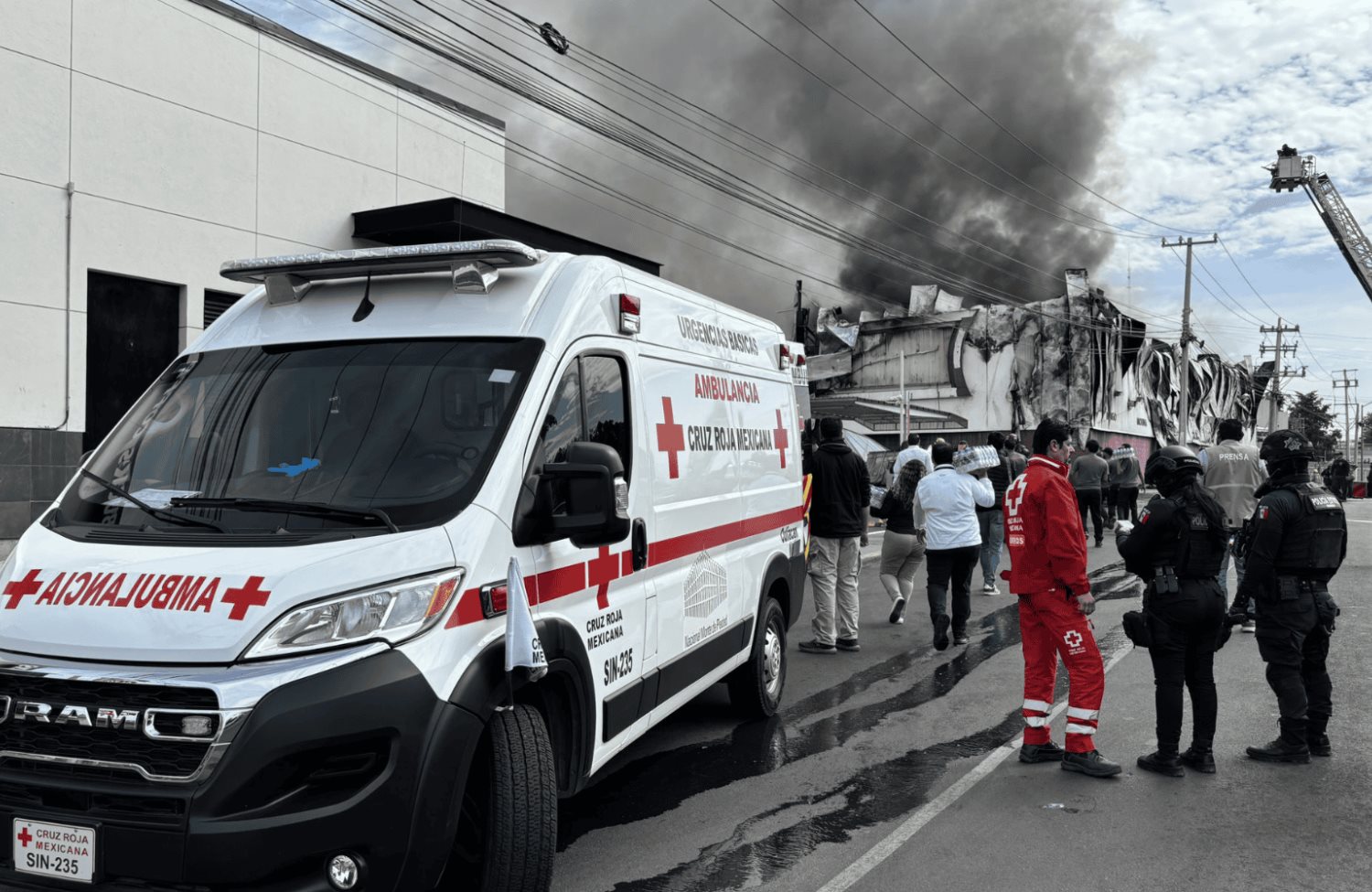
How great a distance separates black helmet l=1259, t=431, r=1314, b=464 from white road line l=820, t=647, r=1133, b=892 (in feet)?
7.33

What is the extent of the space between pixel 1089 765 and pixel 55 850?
4678 mm

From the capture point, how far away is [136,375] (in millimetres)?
13375

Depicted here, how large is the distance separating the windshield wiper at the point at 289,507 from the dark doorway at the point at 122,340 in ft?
34.9

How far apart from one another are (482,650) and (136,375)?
39.2 feet

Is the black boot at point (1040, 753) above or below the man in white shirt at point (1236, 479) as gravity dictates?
below

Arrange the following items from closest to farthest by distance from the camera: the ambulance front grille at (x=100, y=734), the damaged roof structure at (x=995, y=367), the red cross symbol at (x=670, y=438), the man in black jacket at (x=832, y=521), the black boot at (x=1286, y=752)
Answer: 1. the ambulance front grille at (x=100, y=734)
2. the red cross symbol at (x=670, y=438)
3. the black boot at (x=1286, y=752)
4. the man in black jacket at (x=832, y=521)
5. the damaged roof structure at (x=995, y=367)

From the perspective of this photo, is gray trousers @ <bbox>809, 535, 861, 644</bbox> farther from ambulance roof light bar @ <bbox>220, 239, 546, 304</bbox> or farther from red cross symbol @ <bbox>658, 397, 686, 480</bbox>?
ambulance roof light bar @ <bbox>220, 239, 546, 304</bbox>

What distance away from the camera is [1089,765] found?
5.50 metres

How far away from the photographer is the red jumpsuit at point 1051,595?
555 centimetres

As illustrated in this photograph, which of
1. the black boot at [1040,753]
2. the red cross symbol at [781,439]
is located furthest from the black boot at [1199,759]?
the red cross symbol at [781,439]

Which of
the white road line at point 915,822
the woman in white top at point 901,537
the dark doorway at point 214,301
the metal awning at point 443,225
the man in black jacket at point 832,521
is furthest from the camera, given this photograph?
the metal awning at point 443,225

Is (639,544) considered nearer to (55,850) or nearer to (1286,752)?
(55,850)

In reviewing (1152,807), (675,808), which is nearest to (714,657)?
(675,808)

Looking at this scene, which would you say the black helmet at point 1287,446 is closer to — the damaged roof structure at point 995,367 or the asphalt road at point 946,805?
the asphalt road at point 946,805
